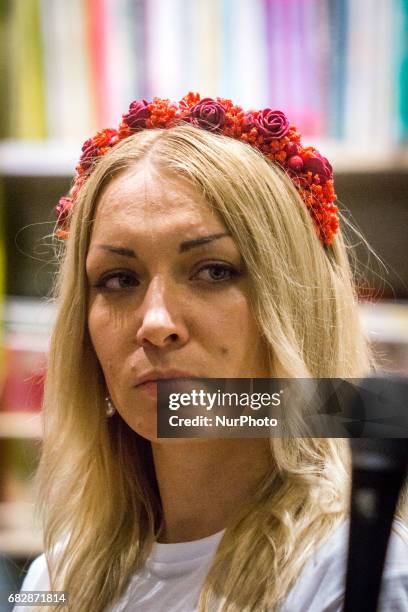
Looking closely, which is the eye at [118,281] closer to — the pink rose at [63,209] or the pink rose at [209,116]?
the pink rose at [63,209]

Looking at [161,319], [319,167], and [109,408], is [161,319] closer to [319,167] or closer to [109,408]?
[109,408]

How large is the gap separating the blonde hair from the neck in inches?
0.9

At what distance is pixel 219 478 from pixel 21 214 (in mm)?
Result: 614

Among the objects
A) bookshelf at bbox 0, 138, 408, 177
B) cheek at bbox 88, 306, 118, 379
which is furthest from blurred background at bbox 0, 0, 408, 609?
cheek at bbox 88, 306, 118, 379

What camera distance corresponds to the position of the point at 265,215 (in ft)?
3.71

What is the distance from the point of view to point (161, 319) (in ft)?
3.70

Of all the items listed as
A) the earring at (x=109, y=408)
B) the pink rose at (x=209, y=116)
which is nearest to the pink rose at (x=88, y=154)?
the pink rose at (x=209, y=116)

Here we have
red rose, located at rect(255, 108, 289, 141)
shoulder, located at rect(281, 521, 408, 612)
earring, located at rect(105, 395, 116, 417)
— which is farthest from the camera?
earring, located at rect(105, 395, 116, 417)

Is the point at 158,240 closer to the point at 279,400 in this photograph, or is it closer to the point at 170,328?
the point at 170,328

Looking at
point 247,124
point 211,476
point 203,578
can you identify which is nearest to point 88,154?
point 247,124

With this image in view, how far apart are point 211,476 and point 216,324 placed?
26 centimetres

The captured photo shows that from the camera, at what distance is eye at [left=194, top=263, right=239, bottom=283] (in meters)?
1.13

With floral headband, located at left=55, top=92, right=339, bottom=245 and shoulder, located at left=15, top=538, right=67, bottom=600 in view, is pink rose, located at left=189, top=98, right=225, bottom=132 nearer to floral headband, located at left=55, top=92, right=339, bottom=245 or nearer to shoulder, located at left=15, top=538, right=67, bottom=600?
floral headband, located at left=55, top=92, right=339, bottom=245

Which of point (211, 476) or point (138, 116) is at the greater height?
point (138, 116)
